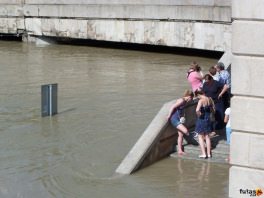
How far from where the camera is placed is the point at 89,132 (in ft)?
51.4

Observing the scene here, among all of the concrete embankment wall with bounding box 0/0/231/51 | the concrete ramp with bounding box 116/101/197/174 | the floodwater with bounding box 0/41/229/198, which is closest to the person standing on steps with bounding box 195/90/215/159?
the floodwater with bounding box 0/41/229/198

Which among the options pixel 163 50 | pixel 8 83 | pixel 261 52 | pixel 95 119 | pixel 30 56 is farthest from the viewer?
pixel 163 50

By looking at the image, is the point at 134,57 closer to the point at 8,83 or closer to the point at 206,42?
the point at 206,42

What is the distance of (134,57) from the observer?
31984mm

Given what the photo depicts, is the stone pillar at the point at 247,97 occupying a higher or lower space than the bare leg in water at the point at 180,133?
higher

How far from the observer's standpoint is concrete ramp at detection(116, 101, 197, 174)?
1234cm

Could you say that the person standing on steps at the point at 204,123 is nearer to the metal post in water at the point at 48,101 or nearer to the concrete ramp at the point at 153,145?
the concrete ramp at the point at 153,145

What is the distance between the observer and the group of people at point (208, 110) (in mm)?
12852

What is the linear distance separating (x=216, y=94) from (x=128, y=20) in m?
19.2

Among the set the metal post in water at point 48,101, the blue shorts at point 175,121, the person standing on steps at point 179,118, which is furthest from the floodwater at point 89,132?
the blue shorts at point 175,121

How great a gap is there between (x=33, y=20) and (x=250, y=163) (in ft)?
96.4

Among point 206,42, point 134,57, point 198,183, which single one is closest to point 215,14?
point 206,42

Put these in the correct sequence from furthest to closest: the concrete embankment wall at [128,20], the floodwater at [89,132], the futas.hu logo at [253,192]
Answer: the concrete embankment wall at [128,20] < the floodwater at [89,132] < the futas.hu logo at [253,192]

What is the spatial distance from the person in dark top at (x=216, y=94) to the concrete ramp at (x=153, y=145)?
450 millimetres
